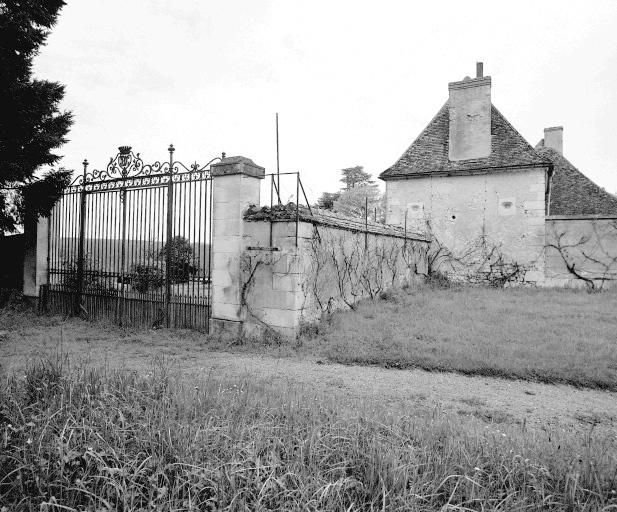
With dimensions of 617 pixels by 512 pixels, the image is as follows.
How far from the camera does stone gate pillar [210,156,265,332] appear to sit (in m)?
7.80

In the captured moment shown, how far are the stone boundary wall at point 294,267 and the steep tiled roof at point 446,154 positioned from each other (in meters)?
7.73

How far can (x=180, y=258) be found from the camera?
8594mm

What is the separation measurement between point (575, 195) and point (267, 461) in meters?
18.0

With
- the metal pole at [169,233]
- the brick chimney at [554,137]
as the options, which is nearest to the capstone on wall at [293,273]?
the metal pole at [169,233]

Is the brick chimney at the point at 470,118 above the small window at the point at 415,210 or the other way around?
above

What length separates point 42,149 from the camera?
9672 mm

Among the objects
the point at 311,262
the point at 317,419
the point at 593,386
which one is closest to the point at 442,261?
the point at 311,262

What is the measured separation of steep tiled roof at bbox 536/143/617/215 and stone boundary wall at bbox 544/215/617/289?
96 centimetres

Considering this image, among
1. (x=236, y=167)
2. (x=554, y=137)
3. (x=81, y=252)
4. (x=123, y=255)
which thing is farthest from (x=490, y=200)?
(x=81, y=252)

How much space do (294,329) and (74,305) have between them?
567 centimetres

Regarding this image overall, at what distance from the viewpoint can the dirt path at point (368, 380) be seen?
4.42m

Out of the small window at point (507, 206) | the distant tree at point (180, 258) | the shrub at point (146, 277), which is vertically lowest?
the shrub at point (146, 277)

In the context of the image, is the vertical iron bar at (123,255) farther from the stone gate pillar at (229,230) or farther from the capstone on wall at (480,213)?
the capstone on wall at (480,213)

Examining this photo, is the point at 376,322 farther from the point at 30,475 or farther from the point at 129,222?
the point at 30,475
